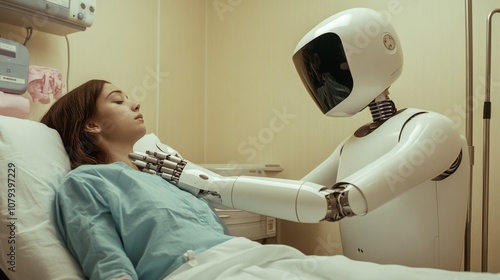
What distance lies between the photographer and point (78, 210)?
1.10 meters

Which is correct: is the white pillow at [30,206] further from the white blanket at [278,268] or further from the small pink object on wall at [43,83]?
the small pink object on wall at [43,83]

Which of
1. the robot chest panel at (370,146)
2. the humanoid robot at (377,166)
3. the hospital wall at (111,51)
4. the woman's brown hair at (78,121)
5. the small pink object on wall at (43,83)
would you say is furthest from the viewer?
the hospital wall at (111,51)

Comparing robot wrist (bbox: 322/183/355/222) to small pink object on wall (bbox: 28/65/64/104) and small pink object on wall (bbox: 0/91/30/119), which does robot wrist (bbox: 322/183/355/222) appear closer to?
small pink object on wall (bbox: 0/91/30/119)

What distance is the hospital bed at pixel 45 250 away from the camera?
0.97m

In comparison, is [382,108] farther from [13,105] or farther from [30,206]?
[13,105]

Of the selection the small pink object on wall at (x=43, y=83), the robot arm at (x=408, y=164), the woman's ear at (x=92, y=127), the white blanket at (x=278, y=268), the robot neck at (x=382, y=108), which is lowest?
the white blanket at (x=278, y=268)

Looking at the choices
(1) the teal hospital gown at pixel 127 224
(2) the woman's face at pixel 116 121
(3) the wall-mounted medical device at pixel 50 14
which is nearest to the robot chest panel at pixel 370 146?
(1) the teal hospital gown at pixel 127 224

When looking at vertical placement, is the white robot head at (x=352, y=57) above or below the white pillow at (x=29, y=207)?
above

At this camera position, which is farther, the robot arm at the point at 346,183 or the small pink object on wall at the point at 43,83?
the small pink object on wall at the point at 43,83

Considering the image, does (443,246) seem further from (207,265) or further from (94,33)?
(94,33)

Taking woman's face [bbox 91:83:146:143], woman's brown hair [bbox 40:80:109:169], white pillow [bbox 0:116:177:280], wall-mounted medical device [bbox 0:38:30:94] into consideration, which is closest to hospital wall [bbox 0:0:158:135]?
wall-mounted medical device [bbox 0:38:30:94]

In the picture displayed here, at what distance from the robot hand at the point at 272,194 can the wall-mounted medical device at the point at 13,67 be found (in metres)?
0.69

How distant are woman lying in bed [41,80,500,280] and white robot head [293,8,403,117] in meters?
0.51

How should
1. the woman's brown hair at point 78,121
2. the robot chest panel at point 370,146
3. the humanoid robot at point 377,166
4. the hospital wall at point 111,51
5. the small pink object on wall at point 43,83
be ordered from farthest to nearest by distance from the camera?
the hospital wall at point 111,51
the small pink object on wall at point 43,83
the woman's brown hair at point 78,121
the robot chest panel at point 370,146
the humanoid robot at point 377,166
